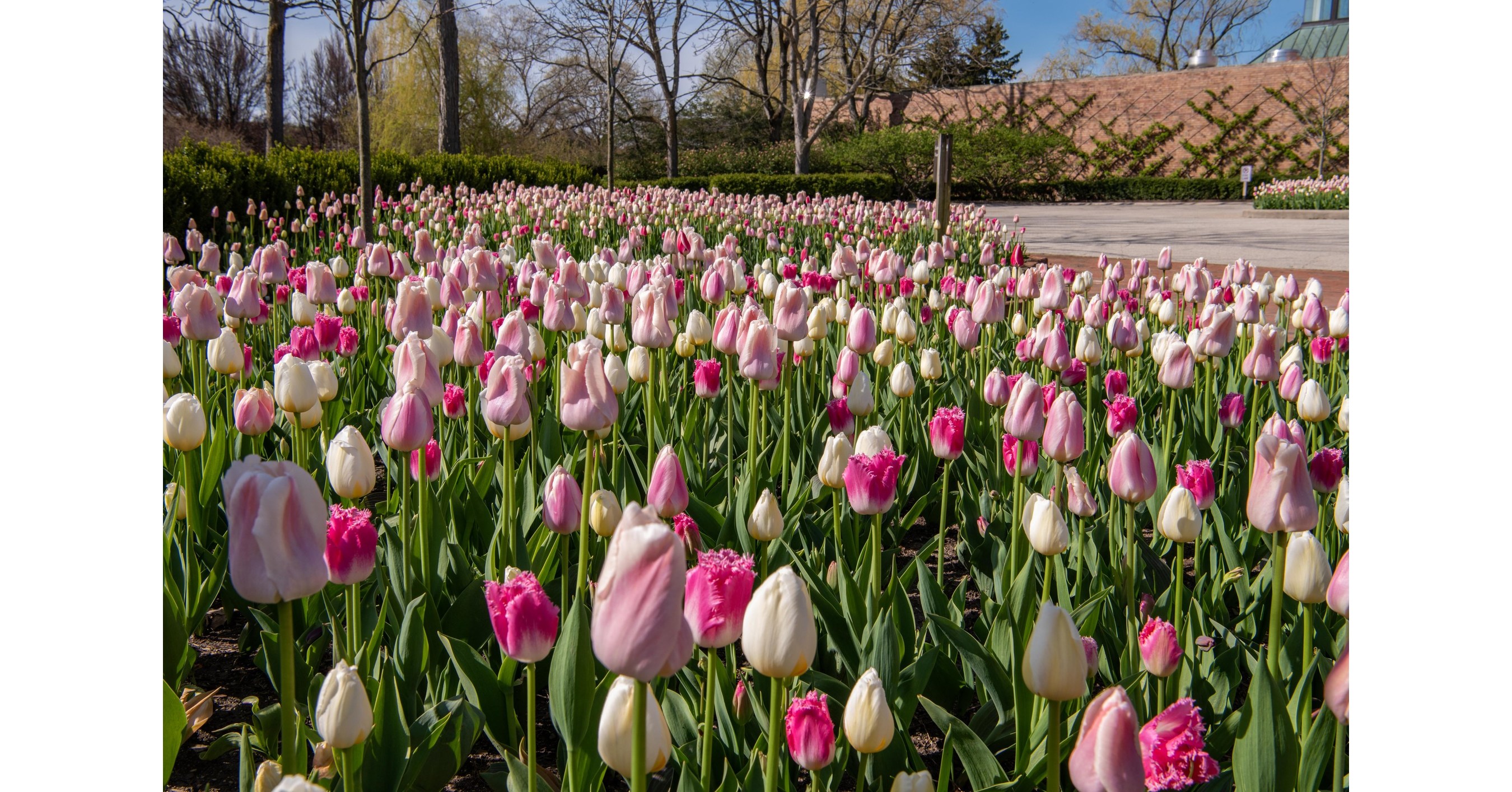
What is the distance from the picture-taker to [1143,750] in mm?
1066

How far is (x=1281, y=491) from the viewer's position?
1.25m

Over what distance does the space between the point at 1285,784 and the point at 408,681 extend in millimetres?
1211

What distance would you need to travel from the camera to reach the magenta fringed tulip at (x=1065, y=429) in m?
1.67

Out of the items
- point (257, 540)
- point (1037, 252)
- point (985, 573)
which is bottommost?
point (985, 573)

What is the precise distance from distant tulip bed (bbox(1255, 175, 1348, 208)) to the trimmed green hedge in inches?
689

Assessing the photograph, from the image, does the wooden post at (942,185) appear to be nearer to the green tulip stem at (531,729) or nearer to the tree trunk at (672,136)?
the green tulip stem at (531,729)

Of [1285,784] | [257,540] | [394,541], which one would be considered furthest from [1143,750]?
[394,541]

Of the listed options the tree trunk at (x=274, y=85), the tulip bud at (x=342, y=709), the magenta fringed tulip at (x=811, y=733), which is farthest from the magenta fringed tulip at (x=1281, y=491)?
the tree trunk at (x=274, y=85)

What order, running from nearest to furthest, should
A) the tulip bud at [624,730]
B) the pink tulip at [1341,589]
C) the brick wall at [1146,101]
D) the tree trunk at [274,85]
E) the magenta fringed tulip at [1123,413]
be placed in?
the tulip bud at [624,730] < the pink tulip at [1341,589] < the magenta fringed tulip at [1123,413] < the tree trunk at [274,85] < the brick wall at [1146,101]

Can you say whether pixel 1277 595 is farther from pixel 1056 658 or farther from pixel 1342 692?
pixel 1056 658

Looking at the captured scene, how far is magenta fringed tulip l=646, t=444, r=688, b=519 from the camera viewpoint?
57.6 inches

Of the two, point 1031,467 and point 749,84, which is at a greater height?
point 749,84

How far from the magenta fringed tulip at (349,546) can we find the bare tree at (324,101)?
119 feet

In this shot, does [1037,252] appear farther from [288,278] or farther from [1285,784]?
[1285,784]
